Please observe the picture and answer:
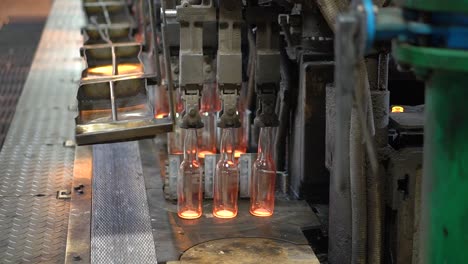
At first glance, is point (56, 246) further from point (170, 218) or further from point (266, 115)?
point (266, 115)

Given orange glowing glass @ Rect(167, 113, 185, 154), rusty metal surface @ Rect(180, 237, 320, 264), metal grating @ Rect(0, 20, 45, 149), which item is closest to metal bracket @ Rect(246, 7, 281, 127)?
rusty metal surface @ Rect(180, 237, 320, 264)

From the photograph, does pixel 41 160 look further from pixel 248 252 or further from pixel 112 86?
pixel 248 252

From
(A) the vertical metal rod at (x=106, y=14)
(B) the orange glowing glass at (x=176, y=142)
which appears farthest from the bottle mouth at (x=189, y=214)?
(A) the vertical metal rod at (x=106, y=14)

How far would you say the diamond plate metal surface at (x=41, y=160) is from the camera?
10.5 feet

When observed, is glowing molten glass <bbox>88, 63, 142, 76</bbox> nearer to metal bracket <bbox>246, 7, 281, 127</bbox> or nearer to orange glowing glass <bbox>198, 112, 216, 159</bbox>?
orange glowing glass <bbox>198, 112, 216, 159</bbox>

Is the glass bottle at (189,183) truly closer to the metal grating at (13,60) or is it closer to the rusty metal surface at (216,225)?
the rusty metal surface at (216,225)

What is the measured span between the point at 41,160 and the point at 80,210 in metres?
0.96

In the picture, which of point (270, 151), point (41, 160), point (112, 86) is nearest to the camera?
point (270, 151)

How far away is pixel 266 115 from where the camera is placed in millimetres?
3365

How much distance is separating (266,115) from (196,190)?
499mm

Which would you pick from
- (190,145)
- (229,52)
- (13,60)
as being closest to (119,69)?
(190,145)

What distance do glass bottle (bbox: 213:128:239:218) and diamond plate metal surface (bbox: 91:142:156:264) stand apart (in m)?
0.35

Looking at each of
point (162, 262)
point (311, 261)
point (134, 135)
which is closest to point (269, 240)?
point (311, 261)

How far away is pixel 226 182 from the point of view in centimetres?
348
